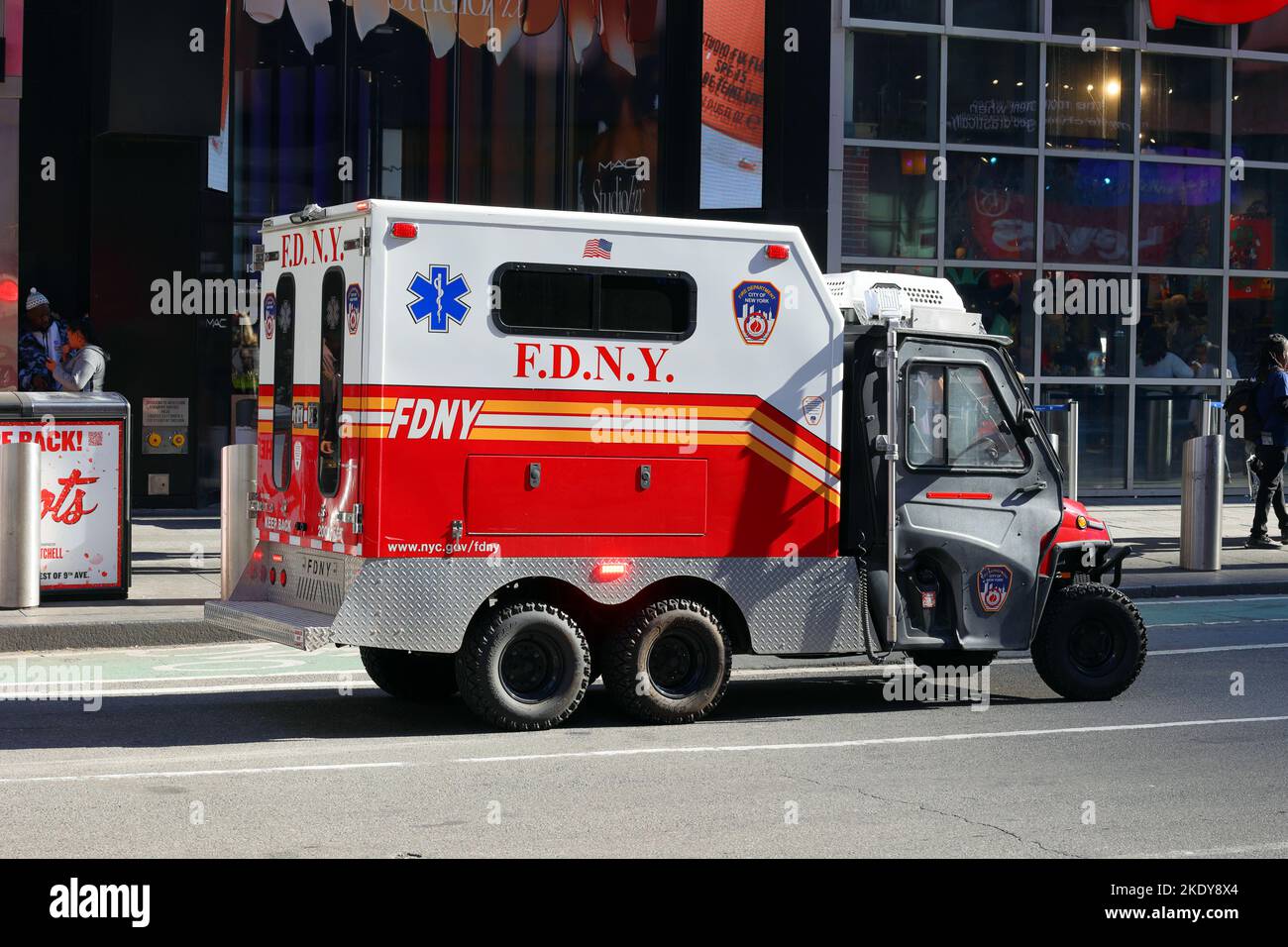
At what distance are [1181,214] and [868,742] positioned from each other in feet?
53.3

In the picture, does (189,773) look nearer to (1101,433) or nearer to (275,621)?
(275,621)

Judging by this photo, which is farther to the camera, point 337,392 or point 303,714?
point 303,714

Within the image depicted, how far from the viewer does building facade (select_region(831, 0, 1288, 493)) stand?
21.8m

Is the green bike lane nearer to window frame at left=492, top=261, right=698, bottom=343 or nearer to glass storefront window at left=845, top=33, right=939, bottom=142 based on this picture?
window frame at left=492, top=261, right=698, bottom=343

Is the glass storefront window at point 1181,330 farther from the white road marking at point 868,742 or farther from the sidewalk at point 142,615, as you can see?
the white road marking at point 868,742

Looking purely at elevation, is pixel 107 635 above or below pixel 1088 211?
below

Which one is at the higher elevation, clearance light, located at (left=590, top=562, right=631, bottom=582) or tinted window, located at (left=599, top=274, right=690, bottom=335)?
tinted window, located at (left=599, top=274, right=690, bottom=335)

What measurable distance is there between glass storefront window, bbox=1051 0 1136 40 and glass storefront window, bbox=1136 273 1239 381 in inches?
129

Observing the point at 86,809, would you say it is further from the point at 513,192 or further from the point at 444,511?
the point at 513,192

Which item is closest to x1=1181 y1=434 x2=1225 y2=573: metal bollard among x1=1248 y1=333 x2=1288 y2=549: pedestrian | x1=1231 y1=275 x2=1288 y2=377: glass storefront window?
x1=1248 y1=333 x2=1288 y2=549: pedestrian

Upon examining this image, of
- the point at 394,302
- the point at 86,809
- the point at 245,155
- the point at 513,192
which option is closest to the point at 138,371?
the point at 245,155

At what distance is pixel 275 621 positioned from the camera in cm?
894

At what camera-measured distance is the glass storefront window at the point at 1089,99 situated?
73.7 feet

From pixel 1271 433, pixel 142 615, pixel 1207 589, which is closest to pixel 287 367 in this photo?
pixel 142 615
